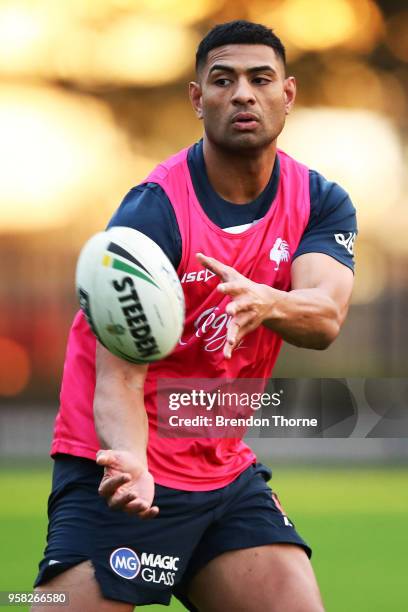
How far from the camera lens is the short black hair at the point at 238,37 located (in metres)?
4.68

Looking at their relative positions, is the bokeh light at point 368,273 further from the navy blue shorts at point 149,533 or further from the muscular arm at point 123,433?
the muscular arm at point 123,433

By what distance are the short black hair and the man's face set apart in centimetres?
2

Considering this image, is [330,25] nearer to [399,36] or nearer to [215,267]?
[399,36]

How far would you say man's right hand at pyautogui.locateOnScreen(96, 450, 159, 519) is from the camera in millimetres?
3818

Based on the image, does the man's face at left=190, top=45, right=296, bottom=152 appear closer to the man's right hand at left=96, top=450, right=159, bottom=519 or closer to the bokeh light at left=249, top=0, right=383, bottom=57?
the man's right hand at left=96, top=450, right=159, bottom=519

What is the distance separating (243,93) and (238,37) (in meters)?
0.26

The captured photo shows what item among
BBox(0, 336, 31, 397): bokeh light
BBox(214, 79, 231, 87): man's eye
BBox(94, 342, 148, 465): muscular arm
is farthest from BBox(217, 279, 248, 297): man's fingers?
BBox(0, 336, 31, 397): bokeh light

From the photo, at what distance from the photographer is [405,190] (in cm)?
1692

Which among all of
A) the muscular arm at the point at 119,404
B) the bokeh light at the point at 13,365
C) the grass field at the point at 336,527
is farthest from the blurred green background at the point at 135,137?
the muscular arm at the point at 119,404

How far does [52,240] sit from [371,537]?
8.32m

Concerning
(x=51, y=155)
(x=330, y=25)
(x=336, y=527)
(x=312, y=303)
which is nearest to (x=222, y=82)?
(x=312, y=303)

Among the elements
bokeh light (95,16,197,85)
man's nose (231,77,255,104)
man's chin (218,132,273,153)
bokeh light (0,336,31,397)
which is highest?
bokeh light (95,16,197,85)

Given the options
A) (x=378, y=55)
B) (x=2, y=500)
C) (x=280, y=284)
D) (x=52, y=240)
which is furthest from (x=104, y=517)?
(x=378, y=55)

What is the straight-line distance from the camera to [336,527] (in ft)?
33.2
